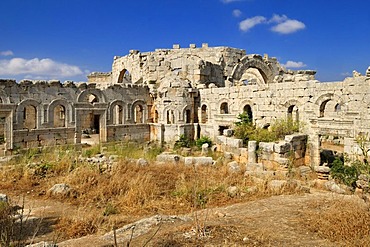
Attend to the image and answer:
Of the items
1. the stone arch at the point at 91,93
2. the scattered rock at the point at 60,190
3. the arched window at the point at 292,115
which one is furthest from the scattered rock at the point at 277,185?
the stone arch at the point at 91,93

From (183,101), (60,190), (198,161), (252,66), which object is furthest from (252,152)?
(252,66)

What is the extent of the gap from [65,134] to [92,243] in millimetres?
12523

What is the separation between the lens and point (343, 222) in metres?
4.64

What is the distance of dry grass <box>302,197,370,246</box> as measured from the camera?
4211mm

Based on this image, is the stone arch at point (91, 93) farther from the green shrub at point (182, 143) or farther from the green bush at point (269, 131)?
the green bush at point (269, 131)

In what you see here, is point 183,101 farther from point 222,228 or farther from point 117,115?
point 222,228

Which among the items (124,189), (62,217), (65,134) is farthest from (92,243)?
(65,134)

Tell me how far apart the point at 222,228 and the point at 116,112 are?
1426 centimetres

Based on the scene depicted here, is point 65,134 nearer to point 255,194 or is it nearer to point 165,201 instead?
point 165,201

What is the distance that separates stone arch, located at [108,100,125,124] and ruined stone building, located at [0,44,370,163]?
0.06 metres

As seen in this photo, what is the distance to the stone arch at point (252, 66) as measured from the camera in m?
21.6

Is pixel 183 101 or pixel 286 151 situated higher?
pixel 183 101

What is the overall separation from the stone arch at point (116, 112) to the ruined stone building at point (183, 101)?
6 cm

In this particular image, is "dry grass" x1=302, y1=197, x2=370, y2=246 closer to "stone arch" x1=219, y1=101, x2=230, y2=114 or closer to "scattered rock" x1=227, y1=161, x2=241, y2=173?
"scattered rock" x1=227, y1=161, x2=241, y2=173
